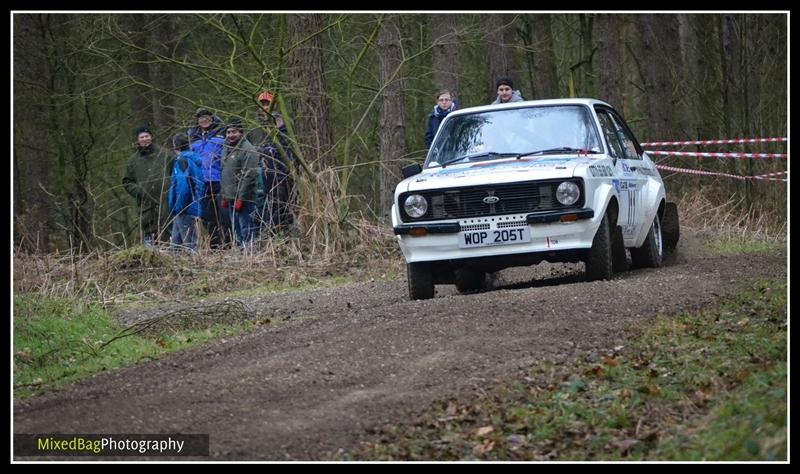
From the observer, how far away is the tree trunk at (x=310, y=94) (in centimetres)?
1695

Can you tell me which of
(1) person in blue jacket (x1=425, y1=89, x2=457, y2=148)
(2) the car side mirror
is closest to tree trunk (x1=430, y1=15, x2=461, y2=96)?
(1) person in blue jacket (x1=425, y1=89, x2=457, y2=148)

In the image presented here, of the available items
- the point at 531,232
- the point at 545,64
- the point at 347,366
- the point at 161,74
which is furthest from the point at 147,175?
the point at 545,64

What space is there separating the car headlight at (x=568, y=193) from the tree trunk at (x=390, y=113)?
24.4 feet

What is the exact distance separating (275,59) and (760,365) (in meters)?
11.1

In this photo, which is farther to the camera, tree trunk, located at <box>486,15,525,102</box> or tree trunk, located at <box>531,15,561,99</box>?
tree trunk, located at <box>531,15,561,99</box>

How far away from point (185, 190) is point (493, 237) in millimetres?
6576

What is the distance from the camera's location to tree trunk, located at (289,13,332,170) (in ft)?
55.6

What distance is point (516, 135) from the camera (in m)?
12.1

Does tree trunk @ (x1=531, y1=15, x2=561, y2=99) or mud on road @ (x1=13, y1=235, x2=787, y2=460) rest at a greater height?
tree trunk @ (x1=531, y1=15, x2=561, y2=99)

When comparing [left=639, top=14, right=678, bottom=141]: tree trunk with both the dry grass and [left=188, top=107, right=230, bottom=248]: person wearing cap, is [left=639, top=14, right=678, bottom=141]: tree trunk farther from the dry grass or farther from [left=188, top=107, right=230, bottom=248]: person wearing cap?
[left=188, top=107, right=230, bottom=248]: person wearing cap

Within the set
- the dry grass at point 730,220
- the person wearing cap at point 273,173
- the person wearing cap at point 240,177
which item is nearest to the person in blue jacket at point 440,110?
the person wearing cap at point 273,173

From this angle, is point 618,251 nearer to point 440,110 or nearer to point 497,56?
point 440,110

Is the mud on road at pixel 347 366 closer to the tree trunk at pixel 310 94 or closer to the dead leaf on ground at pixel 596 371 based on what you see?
the dead leaf on ground at pixel 596 371

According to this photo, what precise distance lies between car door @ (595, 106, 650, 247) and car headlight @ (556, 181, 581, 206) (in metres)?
Answer: 0.90
